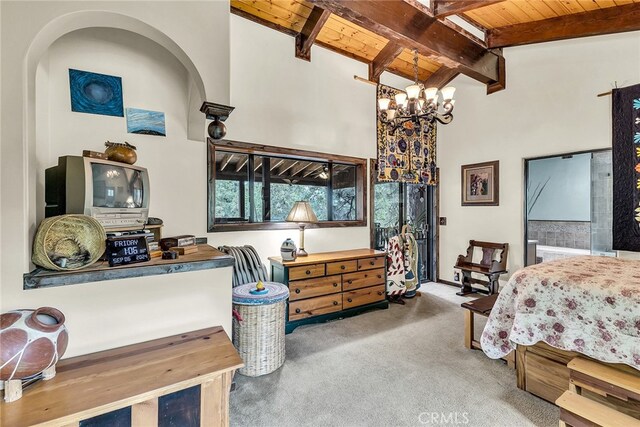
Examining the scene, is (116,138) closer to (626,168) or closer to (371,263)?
(371,263)

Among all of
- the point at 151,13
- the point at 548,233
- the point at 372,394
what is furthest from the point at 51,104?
the point at 548,233

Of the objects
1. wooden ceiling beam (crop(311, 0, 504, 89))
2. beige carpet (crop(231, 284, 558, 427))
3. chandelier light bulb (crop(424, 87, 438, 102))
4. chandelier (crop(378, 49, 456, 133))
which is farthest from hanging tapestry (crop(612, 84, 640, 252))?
beige carpet (crop(231, 284, 558, 427))

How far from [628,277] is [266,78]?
145 inches

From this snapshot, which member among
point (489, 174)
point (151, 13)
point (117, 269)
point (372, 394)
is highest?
point (151, 13)

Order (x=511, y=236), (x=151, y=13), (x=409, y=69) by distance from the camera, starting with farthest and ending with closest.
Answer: (x=409, y=69) < (x=511, y=236) < (x=151, y=13)

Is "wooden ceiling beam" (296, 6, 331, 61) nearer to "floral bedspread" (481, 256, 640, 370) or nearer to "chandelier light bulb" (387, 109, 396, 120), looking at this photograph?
"chandelier light bulb" (387, 109, 396, 120)

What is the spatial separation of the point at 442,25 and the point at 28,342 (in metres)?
4.41

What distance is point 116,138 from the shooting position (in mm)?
2223

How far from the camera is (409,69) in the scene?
15.2ft

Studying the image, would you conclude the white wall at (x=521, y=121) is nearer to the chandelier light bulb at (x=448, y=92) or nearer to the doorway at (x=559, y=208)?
the doorway at (x=559, y=208)

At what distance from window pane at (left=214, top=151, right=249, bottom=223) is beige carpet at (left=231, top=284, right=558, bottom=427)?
4.75 feet

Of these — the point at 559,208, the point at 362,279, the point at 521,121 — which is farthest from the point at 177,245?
the point at 559,208

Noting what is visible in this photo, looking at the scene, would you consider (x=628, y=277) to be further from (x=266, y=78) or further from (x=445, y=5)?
(x=266, y=78)

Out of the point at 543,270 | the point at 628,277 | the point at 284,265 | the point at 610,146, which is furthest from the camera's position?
the point at 610,146
